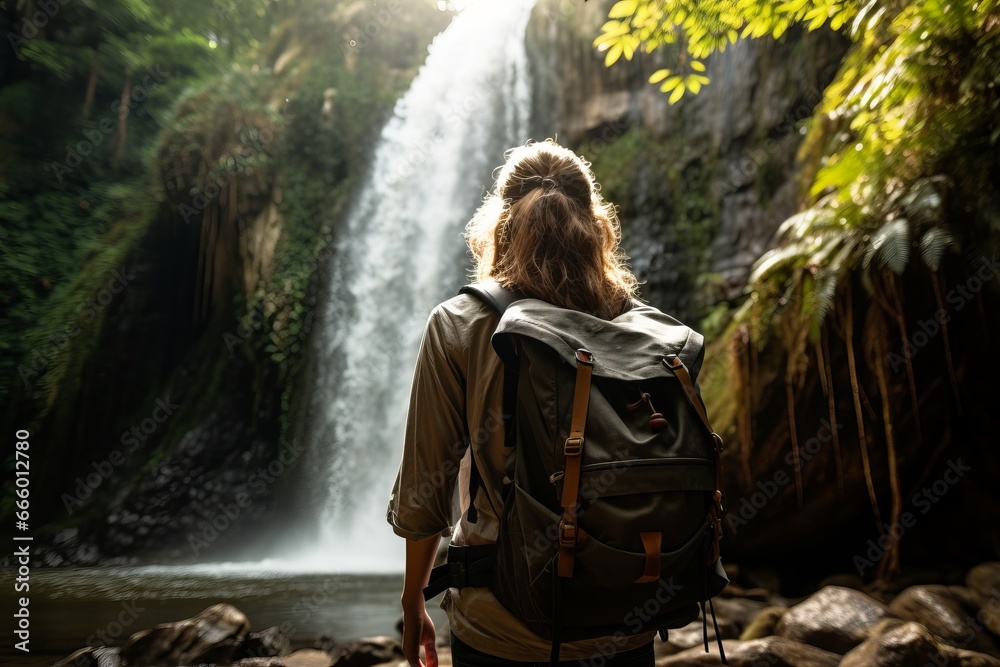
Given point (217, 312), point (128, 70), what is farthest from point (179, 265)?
point (128, 70)

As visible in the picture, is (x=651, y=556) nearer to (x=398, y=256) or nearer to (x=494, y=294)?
(x=494, y=294)

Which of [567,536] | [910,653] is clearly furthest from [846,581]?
[567,536]

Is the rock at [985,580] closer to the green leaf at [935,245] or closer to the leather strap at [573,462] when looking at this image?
the green leaf at [935,245]

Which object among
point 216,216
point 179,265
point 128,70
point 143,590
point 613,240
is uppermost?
point 128,70

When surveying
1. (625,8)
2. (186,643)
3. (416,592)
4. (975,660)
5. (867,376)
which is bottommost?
(186,643)

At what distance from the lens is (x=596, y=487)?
1.20 metres

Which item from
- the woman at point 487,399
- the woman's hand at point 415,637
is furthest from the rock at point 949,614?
the woman's hand at point 415,637

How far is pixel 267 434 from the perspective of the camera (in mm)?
10125

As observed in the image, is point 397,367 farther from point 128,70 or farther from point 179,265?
point 128,70

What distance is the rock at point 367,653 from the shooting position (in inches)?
152

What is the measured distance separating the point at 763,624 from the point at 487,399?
11.3 feet

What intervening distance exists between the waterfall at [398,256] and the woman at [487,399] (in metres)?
7.37

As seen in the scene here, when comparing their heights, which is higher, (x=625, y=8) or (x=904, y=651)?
(x=625, y=8)

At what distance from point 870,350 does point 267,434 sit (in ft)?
29.3
